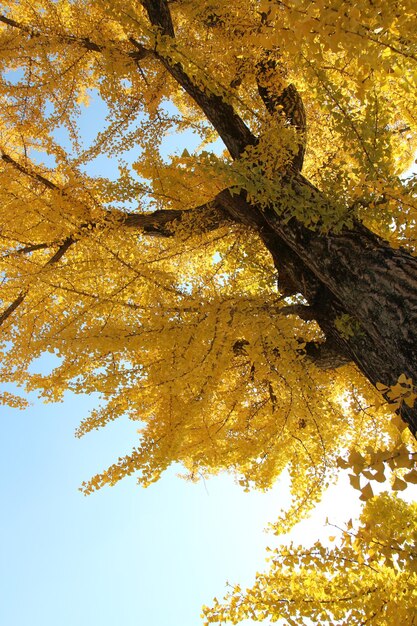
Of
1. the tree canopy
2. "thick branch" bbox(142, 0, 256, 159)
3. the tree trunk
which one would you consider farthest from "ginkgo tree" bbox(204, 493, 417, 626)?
"thick branch" bbox(142, 0, 256, 159)

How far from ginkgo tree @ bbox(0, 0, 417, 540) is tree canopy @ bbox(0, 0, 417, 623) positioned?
2cm

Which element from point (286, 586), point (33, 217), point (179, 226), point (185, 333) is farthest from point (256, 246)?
point (286, 586)

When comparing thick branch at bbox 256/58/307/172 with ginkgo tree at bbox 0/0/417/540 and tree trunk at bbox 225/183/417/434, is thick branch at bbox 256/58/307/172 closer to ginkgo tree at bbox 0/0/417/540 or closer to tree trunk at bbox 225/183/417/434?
ginkgo tree at bbox 0/0/417/540

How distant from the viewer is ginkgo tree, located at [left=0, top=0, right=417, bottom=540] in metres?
2.45

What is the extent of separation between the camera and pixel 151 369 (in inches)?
113

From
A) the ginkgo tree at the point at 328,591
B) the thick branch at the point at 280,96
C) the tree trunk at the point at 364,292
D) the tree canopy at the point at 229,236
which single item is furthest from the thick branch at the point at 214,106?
the ginkgo tree at the point at 328,591


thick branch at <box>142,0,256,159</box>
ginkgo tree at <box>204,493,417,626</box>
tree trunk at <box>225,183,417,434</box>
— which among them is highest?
thick branch at <box>142,0,256,159</box>

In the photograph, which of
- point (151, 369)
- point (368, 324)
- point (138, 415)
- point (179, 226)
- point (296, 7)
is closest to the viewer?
point (296, 7)

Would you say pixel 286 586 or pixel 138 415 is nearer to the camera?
pixel 286 586

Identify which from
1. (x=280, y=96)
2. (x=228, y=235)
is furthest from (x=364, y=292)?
(x=280, y=96)

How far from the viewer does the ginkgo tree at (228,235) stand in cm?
245

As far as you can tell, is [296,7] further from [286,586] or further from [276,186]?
[286,586]

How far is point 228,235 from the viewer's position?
13.4 ft

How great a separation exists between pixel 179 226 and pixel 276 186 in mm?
1133
